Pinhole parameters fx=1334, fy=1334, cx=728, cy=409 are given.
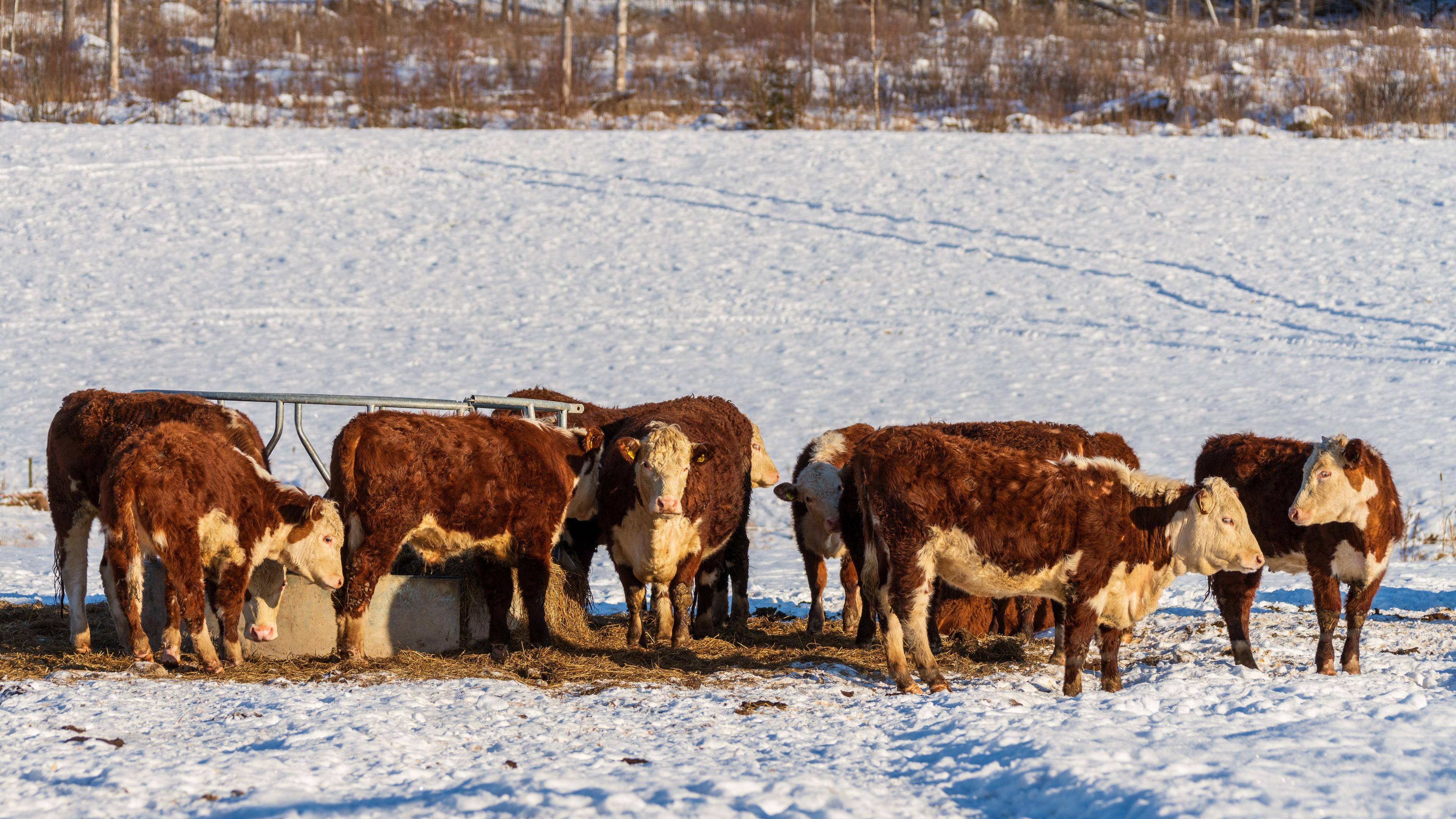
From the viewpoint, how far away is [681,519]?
8.65 meters

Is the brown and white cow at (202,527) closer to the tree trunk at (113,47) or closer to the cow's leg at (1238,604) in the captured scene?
the cow's leg at (1238,604)

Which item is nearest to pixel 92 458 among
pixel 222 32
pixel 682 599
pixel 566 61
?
pixel 682 599

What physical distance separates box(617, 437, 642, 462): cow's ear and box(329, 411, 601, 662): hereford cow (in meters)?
0.51

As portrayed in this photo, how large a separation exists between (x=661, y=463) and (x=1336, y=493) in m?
3.95

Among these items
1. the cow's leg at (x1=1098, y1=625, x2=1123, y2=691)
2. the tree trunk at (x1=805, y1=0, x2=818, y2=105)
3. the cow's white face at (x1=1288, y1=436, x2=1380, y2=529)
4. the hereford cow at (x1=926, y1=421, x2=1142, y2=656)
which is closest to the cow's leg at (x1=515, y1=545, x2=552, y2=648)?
the hereford cow at (x1=926, y1=421, x2=1142, y2=656)

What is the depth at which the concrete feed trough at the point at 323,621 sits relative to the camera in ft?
26.5

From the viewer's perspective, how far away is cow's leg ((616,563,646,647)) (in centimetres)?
864

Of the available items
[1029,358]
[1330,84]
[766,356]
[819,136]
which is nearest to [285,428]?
[766,356]

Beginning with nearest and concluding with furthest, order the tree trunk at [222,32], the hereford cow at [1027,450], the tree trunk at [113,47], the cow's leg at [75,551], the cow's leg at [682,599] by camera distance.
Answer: the cow's leg at [75,551]
the cow's leg at [682,599]
the hereford cow at [1027,450]
the tree trunk at [113,47]
the tree trunk at [222,32]

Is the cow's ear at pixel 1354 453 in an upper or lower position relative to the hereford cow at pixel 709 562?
upper

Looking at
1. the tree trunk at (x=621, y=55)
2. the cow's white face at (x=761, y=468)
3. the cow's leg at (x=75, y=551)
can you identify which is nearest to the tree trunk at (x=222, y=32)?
the tree trunk at (x=621, y=55)

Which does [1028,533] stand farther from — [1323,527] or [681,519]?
[681,519]

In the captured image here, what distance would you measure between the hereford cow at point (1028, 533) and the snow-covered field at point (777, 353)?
458 millimetres

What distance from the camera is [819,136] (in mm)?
27328
